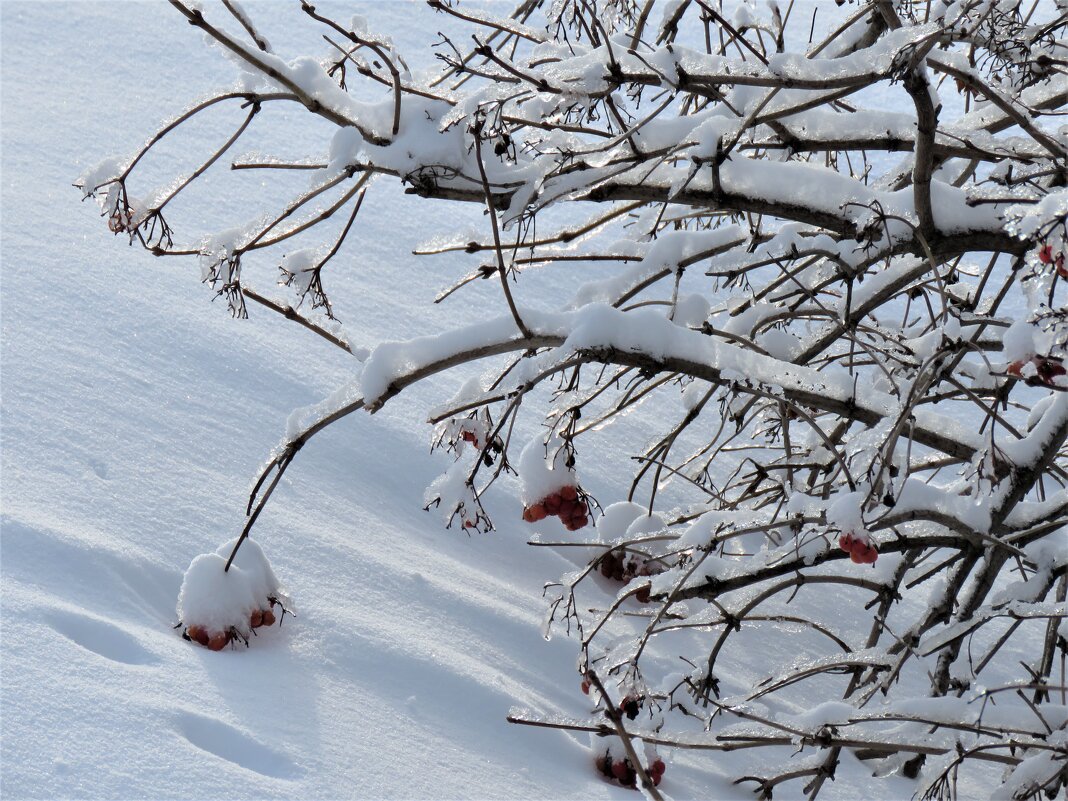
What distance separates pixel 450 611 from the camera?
280cm

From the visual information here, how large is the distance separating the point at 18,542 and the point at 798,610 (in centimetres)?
234

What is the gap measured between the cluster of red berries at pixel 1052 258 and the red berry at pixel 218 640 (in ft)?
5.89

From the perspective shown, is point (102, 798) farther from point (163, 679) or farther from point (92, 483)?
point (92, 483)

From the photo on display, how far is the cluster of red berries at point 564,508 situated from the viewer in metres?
2.20

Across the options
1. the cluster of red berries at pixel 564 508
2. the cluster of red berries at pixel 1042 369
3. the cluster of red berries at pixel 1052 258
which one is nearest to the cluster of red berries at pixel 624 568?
the cluster of red berries at pixel 564 508

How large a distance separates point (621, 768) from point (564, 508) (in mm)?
625

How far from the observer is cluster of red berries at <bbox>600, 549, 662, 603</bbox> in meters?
3.15

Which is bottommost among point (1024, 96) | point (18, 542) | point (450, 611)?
point (18, 542)

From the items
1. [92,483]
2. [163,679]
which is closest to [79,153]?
[92,483]

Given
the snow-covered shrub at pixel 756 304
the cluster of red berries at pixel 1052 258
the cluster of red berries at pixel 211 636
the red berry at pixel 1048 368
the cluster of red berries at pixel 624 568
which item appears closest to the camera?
the cluster of red berries at pixel 1052 258

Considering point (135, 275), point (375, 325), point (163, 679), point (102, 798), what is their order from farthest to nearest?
1. point (375, 325)
2. point (135, 275)
3. point (163, 679)
4. point (102, 798)

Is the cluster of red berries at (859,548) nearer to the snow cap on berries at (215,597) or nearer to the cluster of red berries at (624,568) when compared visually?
the snow cap on berries at (215,597)

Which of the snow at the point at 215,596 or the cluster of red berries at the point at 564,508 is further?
the snow at the point at 215,596

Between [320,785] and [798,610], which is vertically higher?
[798,610]
